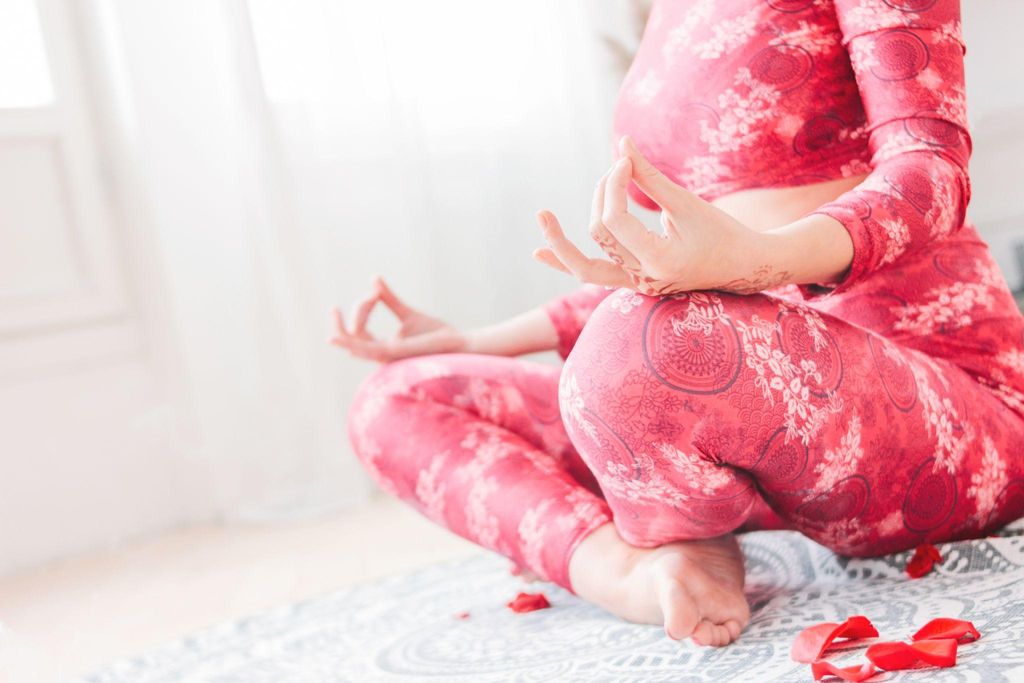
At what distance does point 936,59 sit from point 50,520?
6.09 ft

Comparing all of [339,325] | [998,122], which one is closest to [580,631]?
[339,325]

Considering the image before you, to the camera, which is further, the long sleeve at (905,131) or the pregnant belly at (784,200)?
the pregnant belly at (784,200)

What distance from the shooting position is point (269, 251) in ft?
7.01

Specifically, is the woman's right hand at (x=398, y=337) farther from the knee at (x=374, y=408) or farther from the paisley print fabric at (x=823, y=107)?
the paisley print fabric at (x=823, y=107)

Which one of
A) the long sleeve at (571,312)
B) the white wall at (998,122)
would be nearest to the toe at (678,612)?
the long sleeve at (571,312)

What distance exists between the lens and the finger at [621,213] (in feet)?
2.23

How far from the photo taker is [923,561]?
3.00 ft

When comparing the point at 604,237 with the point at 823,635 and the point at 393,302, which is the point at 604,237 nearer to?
the point at 823,635

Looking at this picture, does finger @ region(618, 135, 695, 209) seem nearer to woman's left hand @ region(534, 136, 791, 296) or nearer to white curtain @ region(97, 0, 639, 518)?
woman's left hand @ region(534, 136, 791, 296)

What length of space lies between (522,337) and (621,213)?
582 millimetres

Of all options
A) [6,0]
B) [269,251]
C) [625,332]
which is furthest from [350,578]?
[6,0]

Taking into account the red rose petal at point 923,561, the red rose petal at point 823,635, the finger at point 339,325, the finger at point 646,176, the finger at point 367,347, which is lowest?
the red rose petal at point 923,561

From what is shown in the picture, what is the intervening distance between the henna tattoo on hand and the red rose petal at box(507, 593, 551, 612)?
0.48m

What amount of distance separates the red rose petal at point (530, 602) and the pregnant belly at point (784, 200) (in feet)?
1.44
